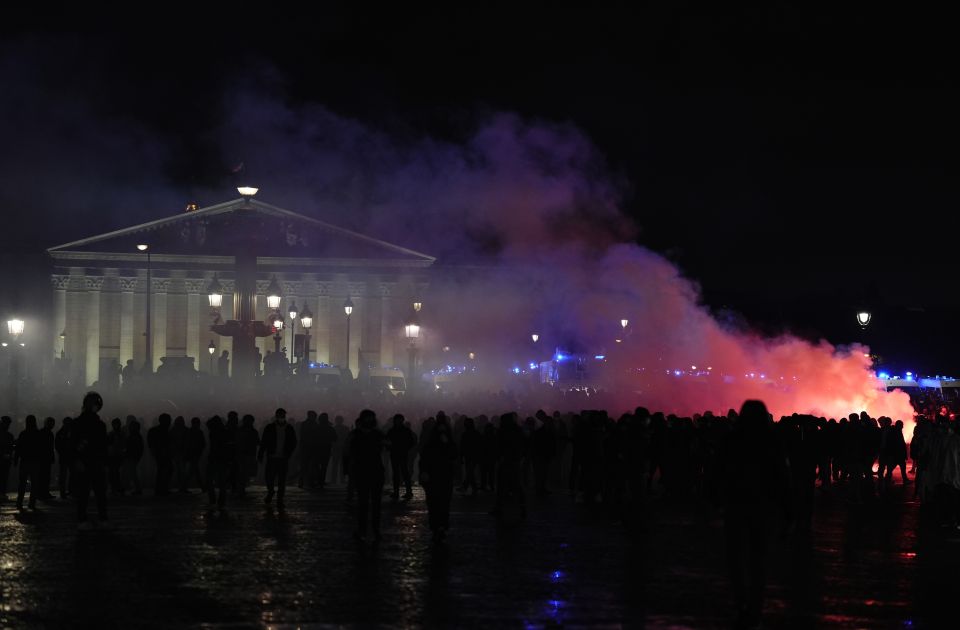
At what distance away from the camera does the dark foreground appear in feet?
37.2

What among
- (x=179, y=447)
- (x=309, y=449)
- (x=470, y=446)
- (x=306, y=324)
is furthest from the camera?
(x=306, y=324)

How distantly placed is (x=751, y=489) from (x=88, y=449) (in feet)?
32.8

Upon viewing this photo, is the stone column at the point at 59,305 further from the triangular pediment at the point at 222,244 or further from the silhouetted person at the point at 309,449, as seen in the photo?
the silhouetted person at the point at 309,449

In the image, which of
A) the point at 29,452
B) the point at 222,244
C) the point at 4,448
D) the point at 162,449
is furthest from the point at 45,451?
the point at 222,244

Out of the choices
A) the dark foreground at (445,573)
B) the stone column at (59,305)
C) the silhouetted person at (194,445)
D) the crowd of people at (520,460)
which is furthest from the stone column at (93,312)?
the dark foreground at (445,573)

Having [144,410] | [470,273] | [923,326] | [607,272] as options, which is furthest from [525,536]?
[923,326]

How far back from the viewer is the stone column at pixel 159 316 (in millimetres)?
102000

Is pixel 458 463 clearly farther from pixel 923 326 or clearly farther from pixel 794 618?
pixel 923 326

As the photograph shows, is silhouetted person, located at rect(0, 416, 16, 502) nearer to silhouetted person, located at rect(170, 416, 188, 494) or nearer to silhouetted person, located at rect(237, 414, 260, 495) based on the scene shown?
silhouetted person, located at rect(170, 416, 188, 494)

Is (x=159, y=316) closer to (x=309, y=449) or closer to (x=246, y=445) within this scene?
(x=309, y=449)

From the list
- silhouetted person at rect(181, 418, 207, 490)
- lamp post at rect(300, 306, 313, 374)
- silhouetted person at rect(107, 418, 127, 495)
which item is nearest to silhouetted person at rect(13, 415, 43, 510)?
silhouetted person at rect(107, 418, 127, 495)

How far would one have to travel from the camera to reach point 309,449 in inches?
1061

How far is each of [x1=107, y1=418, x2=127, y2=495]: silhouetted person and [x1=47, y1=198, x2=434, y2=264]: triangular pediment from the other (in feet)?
239

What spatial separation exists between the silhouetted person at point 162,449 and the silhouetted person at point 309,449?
8.99ft
